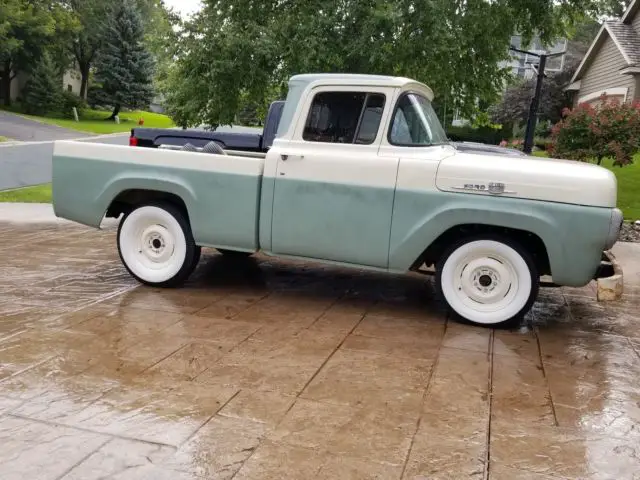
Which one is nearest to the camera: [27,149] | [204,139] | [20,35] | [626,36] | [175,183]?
[175,183]

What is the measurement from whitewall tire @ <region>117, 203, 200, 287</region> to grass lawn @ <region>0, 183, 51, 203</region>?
7.43 metres

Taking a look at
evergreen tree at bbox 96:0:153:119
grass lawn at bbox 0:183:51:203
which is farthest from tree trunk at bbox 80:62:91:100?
grass lawn at bbox 0:183:51:203

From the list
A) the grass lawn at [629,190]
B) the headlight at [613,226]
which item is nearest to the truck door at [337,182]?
the headlight at [613,226]

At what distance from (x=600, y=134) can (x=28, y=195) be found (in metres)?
11.7

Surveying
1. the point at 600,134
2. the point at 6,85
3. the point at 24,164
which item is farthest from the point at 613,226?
the point at 6,85

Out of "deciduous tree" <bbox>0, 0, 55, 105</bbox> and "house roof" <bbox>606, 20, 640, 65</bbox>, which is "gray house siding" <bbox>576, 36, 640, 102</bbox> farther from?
"deciduous tree" <bbox>0, 0, 55, 105</bbox>

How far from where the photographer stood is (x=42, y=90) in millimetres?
43344

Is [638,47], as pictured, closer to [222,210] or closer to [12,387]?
[222,210]

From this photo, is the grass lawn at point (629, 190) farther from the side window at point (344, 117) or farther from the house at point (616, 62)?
the side window at point (344, 117)

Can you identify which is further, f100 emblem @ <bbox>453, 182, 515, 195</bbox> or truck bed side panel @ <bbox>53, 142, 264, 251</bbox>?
truck bed side panel @ <bbox>53, 142, 264, 251</bbox>

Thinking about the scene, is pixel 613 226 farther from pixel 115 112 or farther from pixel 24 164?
pixel 115 112

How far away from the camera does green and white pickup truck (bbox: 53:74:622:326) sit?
4.95 metres

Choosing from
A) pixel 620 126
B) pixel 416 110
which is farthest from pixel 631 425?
pixel 620 126

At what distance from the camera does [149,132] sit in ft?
33.1
